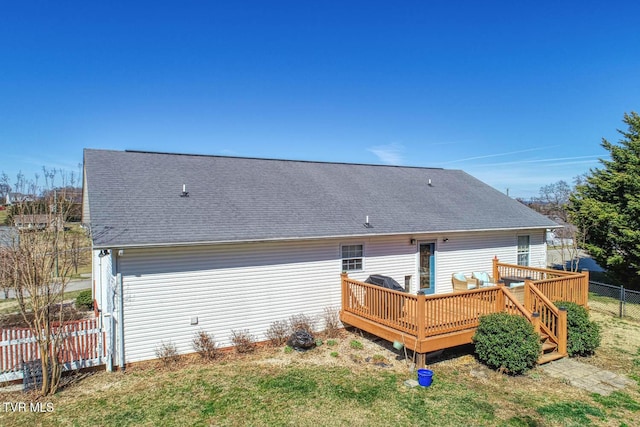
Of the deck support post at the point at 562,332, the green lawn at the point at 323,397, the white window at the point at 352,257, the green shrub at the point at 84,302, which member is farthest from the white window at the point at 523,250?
the green shrub at the point at 84,302

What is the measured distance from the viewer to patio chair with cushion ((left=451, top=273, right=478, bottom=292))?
474 inches

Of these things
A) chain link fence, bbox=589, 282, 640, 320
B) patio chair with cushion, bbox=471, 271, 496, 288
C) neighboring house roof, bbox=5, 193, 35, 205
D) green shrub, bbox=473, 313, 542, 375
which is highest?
neighboring house roof, bbox=5, 193, 35, 205

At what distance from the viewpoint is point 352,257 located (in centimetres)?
1065

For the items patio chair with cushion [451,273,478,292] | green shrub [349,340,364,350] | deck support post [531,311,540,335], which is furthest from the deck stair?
green shrub [349,340,364,350]

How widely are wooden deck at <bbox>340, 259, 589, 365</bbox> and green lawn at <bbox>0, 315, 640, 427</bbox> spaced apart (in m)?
0.67

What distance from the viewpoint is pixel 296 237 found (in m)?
9.41

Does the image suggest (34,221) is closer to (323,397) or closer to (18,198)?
(18,198)

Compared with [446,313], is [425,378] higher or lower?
lower

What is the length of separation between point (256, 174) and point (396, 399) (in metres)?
8.62

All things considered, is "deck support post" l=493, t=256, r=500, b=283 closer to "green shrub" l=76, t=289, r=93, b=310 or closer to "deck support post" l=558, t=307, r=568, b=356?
"deck support post" l=558, t=307, r=568, b=356

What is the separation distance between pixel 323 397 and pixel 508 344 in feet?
13.2

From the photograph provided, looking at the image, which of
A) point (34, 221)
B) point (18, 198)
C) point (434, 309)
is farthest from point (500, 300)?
point (18, 198)

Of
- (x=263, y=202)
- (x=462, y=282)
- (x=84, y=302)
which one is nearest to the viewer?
(x=263, y=202)

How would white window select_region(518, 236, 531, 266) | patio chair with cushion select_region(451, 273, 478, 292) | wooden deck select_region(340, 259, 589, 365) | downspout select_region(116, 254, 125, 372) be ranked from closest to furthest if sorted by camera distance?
downspout select_region(116, 254, 125, 372)
wooden deck select_region(340, 259, 589, 365)
patio chair with cushion select_region(451, 273, 478, 292)
white window select_region(518, 236, 531, 266)
